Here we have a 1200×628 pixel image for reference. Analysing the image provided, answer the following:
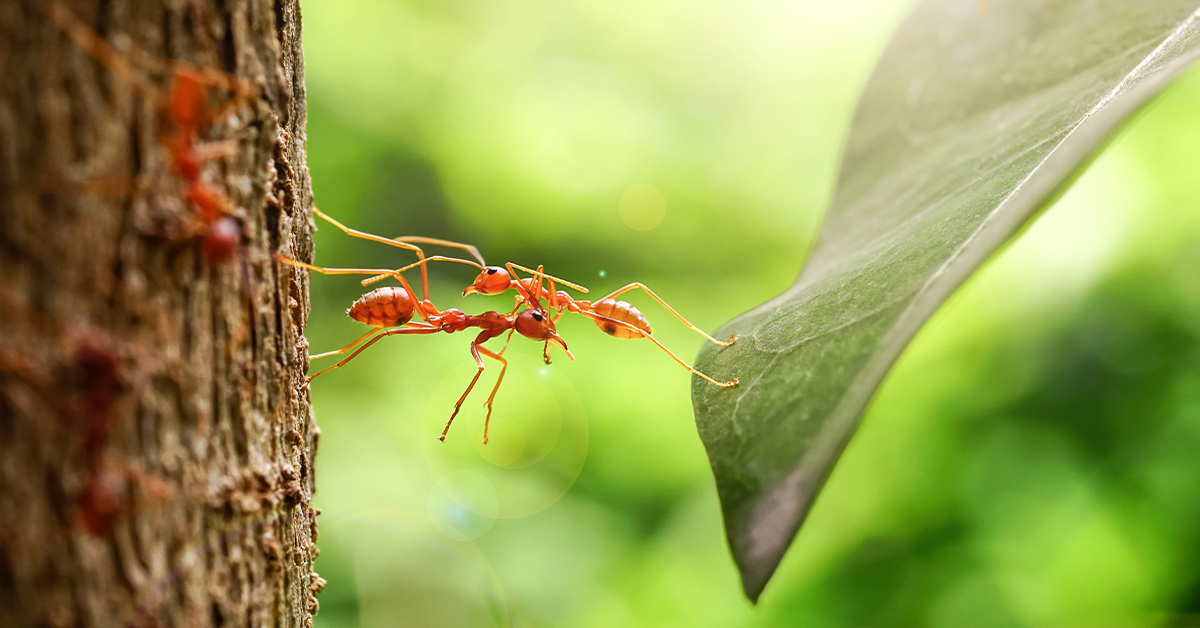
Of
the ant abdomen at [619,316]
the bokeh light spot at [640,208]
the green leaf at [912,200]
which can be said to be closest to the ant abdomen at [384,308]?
the ant abdomen at [619,316]

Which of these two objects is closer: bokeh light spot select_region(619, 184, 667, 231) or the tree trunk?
the tree trunk

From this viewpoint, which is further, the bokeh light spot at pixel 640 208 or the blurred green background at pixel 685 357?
the bokeh light spot at pixel 640 208

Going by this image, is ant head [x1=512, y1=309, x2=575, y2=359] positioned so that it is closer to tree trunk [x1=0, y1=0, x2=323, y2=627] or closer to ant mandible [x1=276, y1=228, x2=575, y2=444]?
ant mandible [x1=276, y1=228, x2=575, y2=444]

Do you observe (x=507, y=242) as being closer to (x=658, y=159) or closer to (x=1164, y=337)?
(x=658, y=159)

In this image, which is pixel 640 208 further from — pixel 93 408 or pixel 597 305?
pixel 93 408

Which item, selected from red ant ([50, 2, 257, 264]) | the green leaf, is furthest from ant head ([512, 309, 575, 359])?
red ant ([50, 2, 257, 264])

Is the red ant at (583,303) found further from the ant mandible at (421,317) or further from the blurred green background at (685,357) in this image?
the blurred green background at (685,357)
